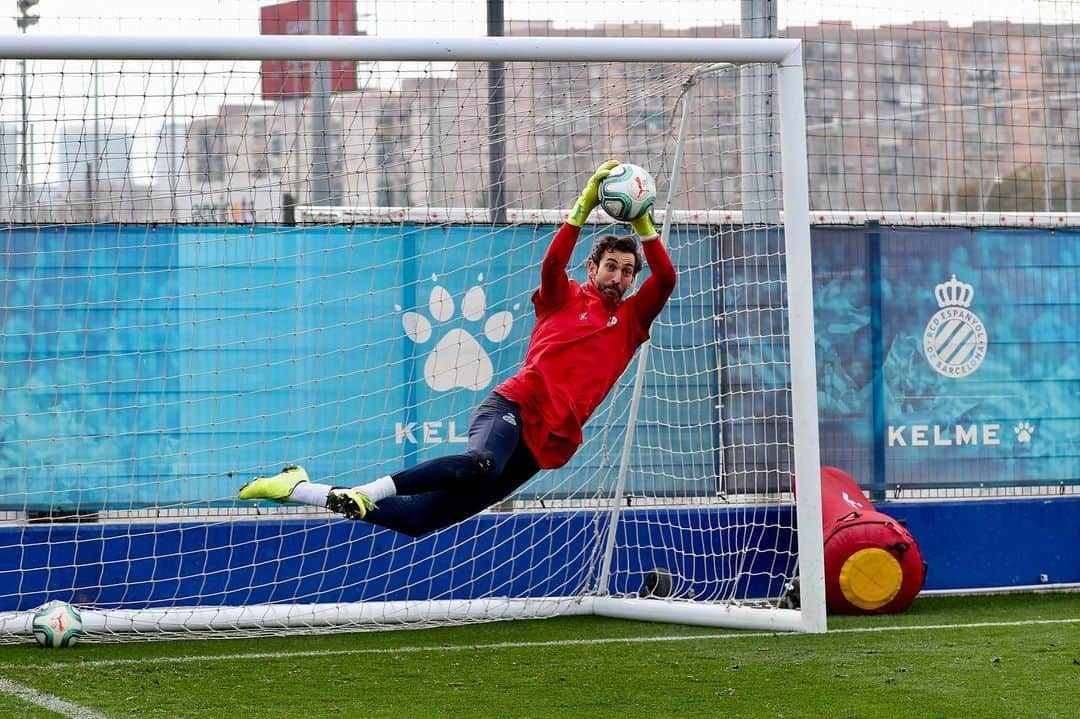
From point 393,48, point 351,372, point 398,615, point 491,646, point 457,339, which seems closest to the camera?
point 393,48

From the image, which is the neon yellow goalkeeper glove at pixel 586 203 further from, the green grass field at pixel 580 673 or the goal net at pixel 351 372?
the green grass field at pixel 580 673

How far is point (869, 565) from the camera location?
8.58m

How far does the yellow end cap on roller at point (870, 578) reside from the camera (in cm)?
857

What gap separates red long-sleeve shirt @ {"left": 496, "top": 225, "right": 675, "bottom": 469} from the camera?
6449 millimetres

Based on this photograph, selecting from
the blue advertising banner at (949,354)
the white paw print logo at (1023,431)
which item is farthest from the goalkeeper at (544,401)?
the white paw print logo at (1023,431)

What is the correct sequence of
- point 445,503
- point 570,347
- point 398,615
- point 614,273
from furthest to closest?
point 398,615
point 614,273
point 570,347
point 445,503

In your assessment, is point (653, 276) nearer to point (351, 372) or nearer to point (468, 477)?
point (468, 477)

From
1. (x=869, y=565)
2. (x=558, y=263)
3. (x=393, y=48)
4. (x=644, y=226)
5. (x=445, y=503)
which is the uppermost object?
(x=393, y=48)

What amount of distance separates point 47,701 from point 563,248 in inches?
118

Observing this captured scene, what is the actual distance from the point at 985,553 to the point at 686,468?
218cm

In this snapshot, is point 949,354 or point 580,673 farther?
point 949,354

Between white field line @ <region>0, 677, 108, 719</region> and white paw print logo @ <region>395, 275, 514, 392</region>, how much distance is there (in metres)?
3.40

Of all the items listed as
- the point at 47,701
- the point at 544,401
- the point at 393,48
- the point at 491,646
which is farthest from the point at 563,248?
the point at 47,701

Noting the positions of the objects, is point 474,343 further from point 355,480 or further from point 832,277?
point 832,277
